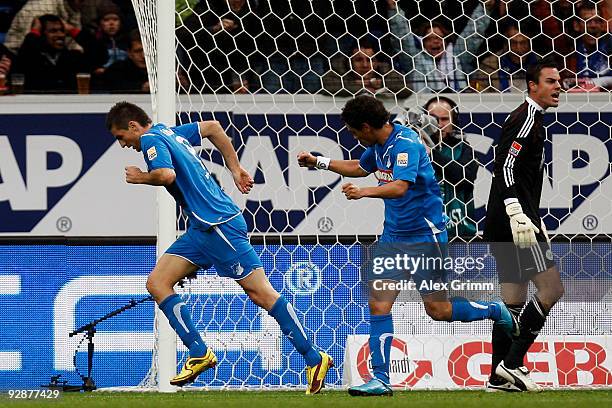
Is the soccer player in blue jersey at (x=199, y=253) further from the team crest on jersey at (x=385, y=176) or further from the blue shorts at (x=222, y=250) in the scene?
the team crest on jersey at (x=385, y=176)

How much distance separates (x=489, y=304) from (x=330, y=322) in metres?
1.40

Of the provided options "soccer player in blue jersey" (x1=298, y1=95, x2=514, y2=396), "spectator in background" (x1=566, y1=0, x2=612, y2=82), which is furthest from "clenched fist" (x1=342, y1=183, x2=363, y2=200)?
"spectator in background" (x1=566, y1=0, x2=612, y2=82)

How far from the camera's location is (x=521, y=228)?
7141 millimetres

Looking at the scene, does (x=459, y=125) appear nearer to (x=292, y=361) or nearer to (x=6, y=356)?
(x=292, y=361)

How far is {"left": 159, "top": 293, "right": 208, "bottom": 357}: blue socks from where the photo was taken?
276 inches

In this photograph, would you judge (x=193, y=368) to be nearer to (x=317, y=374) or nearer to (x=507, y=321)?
(x=317, y=374)

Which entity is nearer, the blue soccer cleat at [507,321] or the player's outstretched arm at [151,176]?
the player's outstretched arm at [151,176]

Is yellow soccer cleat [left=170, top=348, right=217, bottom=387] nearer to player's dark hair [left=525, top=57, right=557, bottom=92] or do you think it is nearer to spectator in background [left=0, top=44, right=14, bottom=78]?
player's dark hair [left=525, top=57, right=557, bottom=92]

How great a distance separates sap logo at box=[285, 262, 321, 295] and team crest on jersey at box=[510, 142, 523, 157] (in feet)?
5.40

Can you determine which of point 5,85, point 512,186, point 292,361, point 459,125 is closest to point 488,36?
point 459,125

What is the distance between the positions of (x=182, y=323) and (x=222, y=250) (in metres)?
0.45

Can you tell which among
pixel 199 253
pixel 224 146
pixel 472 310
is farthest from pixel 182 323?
pixel 472 310

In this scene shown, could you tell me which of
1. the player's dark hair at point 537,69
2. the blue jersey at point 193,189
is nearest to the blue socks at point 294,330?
the blue jersey at point 193,189

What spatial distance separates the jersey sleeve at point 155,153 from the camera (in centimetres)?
673
